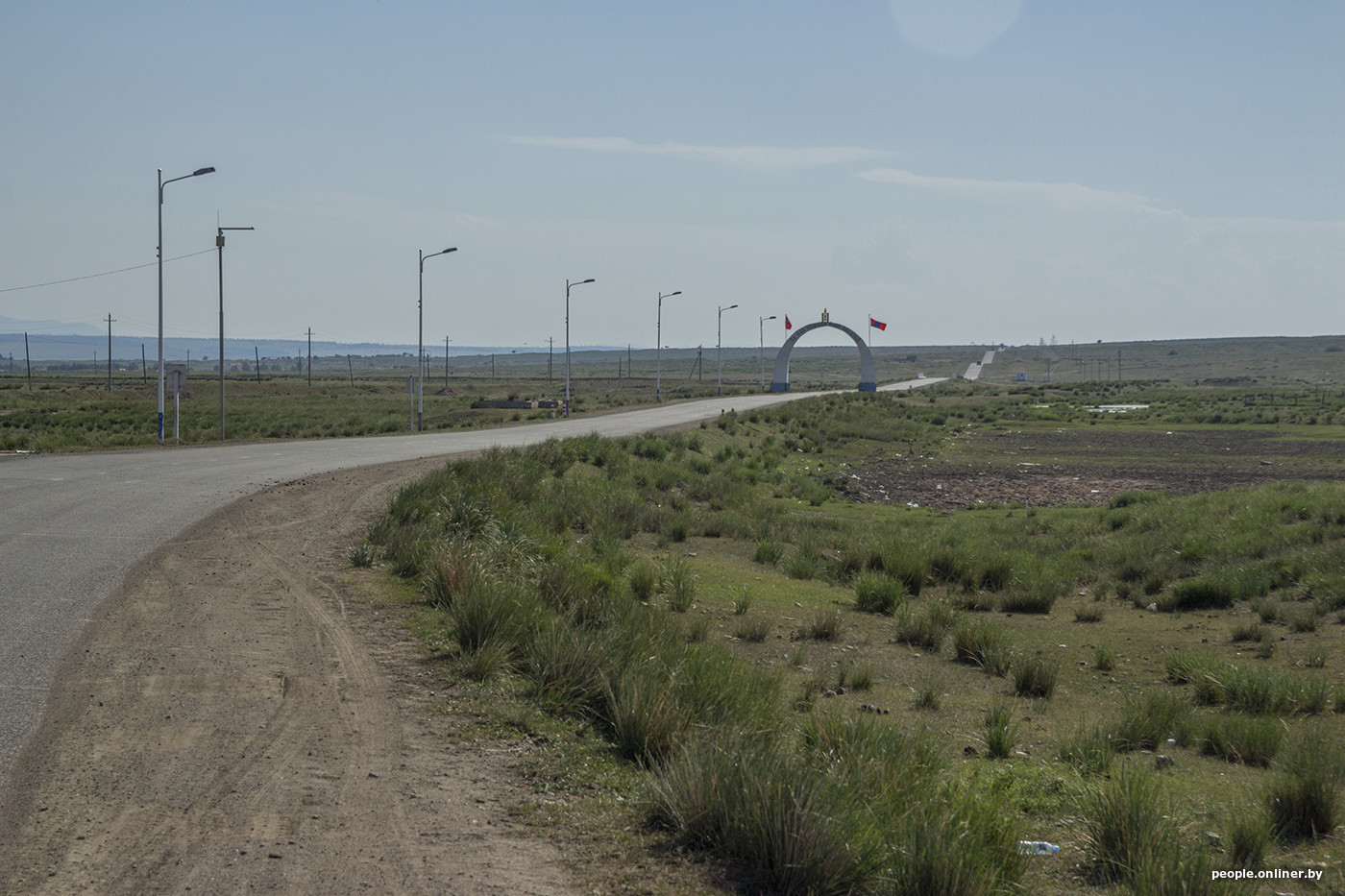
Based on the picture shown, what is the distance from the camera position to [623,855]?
18.6ft

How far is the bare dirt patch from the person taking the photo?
107 feet

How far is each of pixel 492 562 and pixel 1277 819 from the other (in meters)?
8.69

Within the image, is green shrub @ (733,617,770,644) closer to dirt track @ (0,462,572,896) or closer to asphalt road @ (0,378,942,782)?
dirt track @ (0,462,572,896)

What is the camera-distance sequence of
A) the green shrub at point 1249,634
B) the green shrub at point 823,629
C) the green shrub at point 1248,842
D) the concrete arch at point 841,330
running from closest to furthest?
the green shrub at point 1248,842 < the green shrub at point 823,629 < the green shrub at point 1249,634 < the concrete arch at point 841,330

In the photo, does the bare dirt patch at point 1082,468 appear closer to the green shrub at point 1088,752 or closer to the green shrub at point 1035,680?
the green shrub at point 1035,680

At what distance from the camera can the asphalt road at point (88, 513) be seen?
8633 mm

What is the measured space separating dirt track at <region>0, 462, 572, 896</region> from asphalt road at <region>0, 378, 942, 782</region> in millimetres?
282

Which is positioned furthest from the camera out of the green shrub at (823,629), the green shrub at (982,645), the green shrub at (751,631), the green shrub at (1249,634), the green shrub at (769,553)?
the green shrub at (769,553)

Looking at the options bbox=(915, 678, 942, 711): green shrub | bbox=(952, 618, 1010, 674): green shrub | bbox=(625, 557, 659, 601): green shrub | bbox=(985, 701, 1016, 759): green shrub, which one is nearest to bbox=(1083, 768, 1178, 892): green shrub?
bbox=(985, 701, 1016, 759): green shrub

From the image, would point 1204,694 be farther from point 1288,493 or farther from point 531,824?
point 1288,493

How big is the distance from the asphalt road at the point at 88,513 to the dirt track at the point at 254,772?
0.28 metres

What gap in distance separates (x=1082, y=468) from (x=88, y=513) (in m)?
34.0

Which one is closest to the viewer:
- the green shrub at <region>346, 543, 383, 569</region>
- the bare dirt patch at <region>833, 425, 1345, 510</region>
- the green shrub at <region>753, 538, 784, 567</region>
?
the green shrub at <region>346, 543, 383, 569</region>

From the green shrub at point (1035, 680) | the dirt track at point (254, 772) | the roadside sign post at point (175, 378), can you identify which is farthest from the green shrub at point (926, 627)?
the roadside sign post at point (175, 378)
